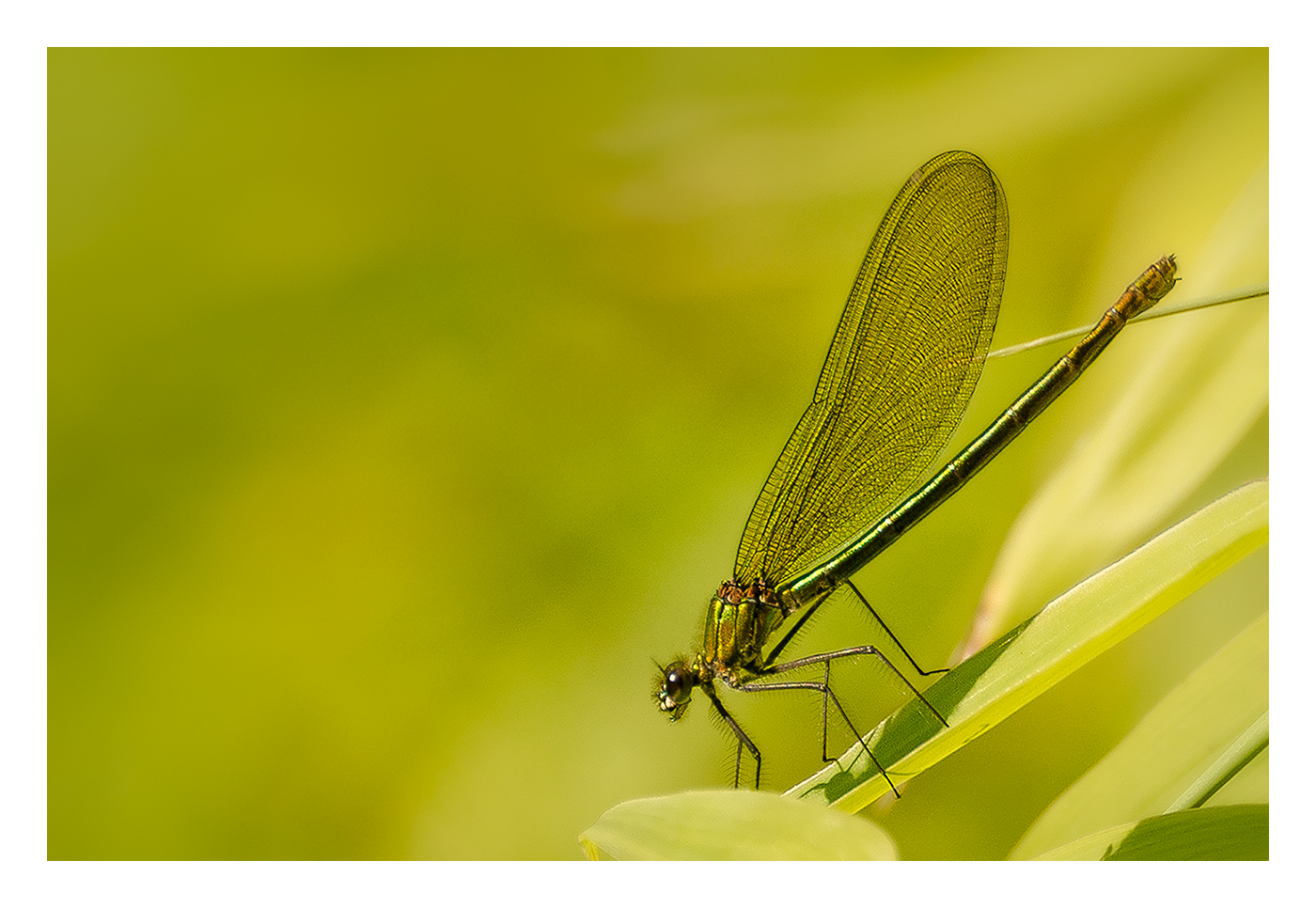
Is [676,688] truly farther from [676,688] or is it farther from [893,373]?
[893,373]

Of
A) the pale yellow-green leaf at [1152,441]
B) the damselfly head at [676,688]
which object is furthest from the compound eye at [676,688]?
the pale yellow-green leaf at [1152,441]

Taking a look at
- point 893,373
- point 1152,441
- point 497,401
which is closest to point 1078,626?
point 1152,441

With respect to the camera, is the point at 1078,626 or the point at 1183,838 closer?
the point at 1078,626

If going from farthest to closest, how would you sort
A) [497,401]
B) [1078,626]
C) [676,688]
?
[497,401]
[676,688]
[1078,626]

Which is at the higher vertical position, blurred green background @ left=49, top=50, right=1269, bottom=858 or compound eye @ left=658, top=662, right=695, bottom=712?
blurred green background @ left=49, top=50, right=1269, bottom=858

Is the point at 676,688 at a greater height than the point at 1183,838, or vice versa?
the point at 676,688

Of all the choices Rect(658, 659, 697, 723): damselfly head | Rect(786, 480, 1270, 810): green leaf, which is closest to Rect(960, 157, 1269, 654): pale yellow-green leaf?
Rect(786, 480, 1270, 810): green leaf

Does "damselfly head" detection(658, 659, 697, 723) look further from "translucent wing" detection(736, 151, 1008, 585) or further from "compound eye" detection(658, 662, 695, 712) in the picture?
"translucent wing" detection(736, 151, 1008, 585)
